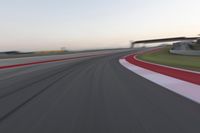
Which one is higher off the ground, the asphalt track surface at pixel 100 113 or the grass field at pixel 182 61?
the asphalt track surface at pixel 100 113

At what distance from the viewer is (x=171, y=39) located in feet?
303

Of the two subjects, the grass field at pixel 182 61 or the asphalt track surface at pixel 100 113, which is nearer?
the asphalt track surface at pixel 100 113

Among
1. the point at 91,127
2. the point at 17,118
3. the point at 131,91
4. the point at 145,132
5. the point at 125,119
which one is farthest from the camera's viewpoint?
the point at 131,91

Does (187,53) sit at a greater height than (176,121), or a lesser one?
lesser

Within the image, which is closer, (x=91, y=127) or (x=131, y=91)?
(x=91, y=127)

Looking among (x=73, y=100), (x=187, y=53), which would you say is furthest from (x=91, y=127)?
(x=187, y=53)

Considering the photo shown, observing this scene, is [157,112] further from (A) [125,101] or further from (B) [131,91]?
(B) [131,91]

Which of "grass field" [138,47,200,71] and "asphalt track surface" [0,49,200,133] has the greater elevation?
"asphalt track surface" [0,49,200,133]

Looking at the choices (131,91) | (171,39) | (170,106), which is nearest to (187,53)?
(131,91)

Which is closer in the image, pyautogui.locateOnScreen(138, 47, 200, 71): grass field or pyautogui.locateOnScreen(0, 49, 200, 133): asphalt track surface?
pyautogui.locateOnScreen(0, 49, 200, 133): asphalt track surface

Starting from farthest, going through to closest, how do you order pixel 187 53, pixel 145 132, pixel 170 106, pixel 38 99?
1. pixel 187 53
2. pixel 38 99
3. pixel 170 106
4. pixel 145 132

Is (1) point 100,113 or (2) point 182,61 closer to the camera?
(1) point 100,113

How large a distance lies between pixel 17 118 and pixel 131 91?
4.02 m

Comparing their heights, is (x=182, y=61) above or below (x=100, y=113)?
below
